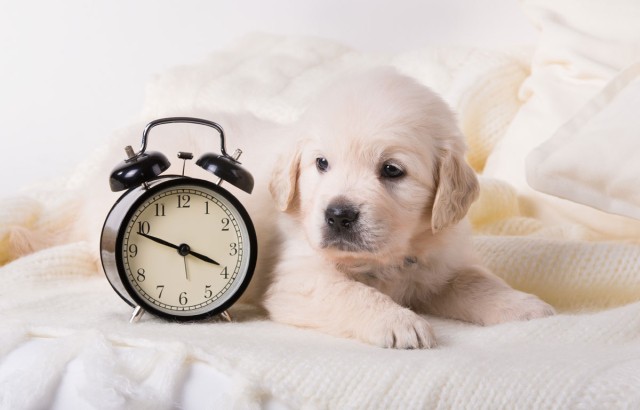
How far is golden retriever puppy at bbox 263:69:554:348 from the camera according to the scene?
240 centimetres

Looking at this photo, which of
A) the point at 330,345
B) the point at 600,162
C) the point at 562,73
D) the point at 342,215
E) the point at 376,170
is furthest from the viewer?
the point at 562,73

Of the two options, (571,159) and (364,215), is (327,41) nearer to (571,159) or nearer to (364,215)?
(571,159)

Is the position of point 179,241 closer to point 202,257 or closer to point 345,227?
point 202,257

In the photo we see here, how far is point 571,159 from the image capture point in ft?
10.4

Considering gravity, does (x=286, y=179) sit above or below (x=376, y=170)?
below

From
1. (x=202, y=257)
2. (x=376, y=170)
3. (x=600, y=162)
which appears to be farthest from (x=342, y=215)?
(x=600, y=162)

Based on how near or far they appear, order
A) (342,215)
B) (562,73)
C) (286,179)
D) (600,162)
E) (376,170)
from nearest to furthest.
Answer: (342,215), (376,170), (286,179), (600,162), (562,73)

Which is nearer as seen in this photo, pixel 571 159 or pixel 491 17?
pixel 571 159

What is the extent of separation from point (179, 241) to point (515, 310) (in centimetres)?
97

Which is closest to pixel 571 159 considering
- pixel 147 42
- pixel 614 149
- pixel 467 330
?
pixel 614 149

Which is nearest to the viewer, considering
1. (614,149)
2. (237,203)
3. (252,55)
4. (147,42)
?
(237,203)

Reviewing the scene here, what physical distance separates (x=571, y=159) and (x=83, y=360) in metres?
1.87

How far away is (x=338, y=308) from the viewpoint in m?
2.45

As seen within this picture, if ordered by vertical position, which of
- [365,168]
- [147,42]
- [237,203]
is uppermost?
[365,168]
